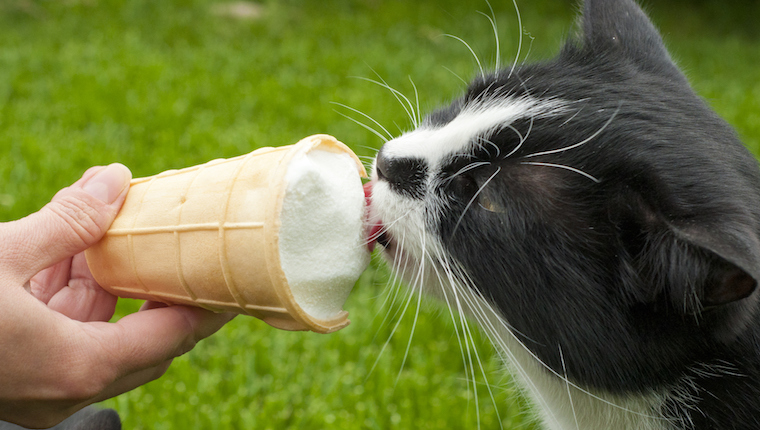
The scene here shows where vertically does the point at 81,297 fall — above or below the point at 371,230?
below

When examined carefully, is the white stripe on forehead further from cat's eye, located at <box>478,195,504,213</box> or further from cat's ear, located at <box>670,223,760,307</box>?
cat's ear, located at <box>670,223,760,307</box>

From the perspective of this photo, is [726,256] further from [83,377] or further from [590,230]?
[83,377]

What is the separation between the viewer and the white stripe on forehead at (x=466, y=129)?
1.74m

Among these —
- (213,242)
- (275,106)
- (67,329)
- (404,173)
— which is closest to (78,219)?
(67,329)

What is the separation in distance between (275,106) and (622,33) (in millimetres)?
4114

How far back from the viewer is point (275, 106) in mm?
5781

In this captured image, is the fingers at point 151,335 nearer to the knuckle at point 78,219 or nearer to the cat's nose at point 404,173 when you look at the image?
the knuckle at point 78,219

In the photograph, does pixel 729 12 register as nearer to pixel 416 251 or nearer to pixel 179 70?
pixel 179 70

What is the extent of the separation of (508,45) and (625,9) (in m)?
5.53

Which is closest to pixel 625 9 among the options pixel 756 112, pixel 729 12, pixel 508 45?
pixel 756 112

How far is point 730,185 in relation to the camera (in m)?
1.58

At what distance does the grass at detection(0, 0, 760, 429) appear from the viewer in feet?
9.47

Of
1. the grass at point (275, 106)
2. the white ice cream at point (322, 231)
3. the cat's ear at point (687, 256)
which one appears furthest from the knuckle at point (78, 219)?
the cat's ear at point (687, 256)

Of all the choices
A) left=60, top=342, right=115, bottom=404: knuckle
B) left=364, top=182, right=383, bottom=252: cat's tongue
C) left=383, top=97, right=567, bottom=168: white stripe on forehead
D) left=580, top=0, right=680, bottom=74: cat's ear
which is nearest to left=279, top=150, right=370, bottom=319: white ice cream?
left=364, top=182, right=383, bottom=252: cat's tongue
